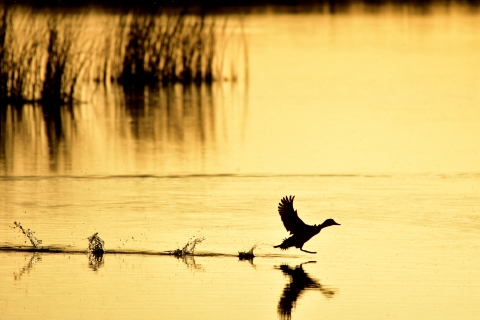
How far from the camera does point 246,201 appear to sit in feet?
38.2

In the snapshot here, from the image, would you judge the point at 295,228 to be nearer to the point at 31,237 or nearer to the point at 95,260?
the point at 95,260

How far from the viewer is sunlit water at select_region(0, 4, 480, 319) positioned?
799cm

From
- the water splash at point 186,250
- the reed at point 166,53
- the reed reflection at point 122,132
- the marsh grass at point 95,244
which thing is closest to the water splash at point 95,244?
the marsh grass at point 95,244

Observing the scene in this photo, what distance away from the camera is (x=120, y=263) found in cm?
902

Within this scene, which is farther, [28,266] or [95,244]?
[95,244]

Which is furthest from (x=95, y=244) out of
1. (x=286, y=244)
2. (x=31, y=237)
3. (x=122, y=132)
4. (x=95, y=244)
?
(x=122, y=132)

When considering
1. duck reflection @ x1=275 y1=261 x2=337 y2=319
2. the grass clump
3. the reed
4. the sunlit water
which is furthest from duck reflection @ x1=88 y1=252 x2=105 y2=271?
the reed

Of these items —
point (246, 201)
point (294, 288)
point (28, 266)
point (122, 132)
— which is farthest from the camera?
point (122, 132)

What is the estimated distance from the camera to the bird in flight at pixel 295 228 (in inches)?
352

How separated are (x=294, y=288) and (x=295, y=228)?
2.77ft

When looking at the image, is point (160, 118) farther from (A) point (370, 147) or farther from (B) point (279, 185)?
(B) point (279, 185)

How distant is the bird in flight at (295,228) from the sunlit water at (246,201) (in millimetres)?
152

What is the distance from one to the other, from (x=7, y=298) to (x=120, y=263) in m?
1.22

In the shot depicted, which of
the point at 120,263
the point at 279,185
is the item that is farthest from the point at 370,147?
the point at 120,263
